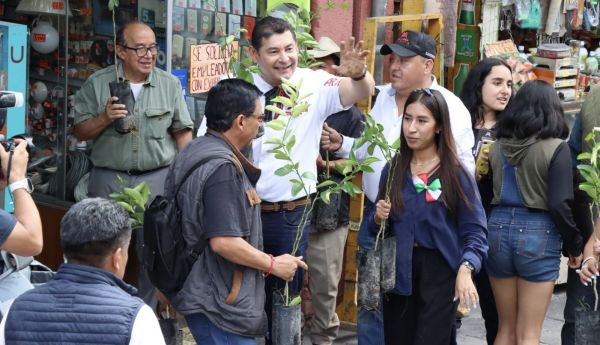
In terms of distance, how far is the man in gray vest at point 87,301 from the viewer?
3.69 m

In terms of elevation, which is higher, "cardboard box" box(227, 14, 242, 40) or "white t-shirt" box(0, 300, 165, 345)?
"cardboard box" box(227, 14, 242, 40)

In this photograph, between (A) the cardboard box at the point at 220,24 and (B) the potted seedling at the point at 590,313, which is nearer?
(B) the potted seedling at the point at 590,313

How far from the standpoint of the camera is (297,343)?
17.7 ft

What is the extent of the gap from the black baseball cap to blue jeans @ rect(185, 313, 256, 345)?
2.35m

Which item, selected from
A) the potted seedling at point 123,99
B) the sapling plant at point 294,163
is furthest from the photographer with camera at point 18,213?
the potted seedling at point 123,99

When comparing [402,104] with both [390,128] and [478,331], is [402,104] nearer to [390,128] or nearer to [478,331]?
[390,128]

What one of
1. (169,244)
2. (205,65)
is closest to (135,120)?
(205,65)

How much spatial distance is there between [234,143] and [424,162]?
3.90 ft

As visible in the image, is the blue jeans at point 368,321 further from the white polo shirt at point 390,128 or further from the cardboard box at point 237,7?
the cardboard box at point 237,7

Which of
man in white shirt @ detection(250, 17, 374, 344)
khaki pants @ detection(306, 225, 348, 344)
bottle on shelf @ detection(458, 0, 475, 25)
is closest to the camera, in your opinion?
man in white shirt @ detection(250, 17, 374, 344)

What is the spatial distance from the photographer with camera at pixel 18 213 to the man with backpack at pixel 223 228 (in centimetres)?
70

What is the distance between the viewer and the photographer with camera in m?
4.32

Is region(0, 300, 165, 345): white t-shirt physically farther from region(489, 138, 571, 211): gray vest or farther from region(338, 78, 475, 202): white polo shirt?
region(489, 138, 571, 211): gray vest

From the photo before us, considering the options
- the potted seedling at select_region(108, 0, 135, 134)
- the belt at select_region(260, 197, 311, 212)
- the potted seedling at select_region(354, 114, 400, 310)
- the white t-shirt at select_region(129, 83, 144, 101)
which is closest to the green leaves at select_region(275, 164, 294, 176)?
the potted seedling at select_region(354, 114, 400, 310)
